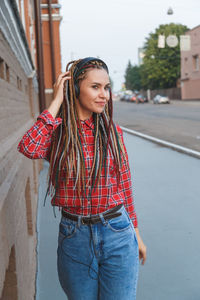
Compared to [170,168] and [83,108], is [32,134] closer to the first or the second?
[83,108]

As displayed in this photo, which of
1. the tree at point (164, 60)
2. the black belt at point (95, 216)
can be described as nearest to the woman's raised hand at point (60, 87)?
the black belt at point (95, 216)

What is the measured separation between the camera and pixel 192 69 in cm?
5191

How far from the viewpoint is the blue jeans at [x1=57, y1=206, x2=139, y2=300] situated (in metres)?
1.92

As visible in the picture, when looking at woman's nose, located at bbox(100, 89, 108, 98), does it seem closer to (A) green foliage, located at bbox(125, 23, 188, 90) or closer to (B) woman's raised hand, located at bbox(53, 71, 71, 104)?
(B) woman's raised hand, located at bbox(53, 71, 71, 104)

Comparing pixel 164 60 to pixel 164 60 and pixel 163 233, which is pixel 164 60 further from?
pixel 163 233

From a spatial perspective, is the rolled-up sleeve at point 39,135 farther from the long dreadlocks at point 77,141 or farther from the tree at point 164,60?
the tree at point 164,60

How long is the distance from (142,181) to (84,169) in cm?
649

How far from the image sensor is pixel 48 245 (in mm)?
4902

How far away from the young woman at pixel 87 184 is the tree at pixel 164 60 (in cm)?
6826

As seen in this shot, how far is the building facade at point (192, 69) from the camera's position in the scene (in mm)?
49781

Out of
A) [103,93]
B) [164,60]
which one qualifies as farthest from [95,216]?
[164,60]

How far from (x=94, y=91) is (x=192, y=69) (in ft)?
172

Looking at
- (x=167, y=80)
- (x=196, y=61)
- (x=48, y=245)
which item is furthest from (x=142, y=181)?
(x=167, y=80)

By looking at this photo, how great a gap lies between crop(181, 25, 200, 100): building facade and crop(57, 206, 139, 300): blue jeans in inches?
1964
